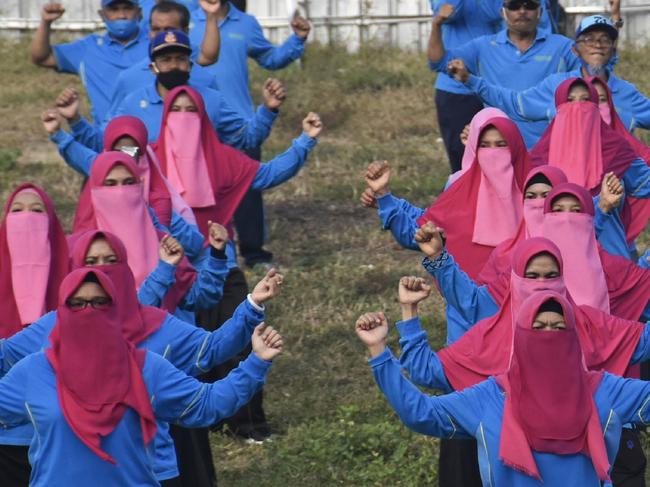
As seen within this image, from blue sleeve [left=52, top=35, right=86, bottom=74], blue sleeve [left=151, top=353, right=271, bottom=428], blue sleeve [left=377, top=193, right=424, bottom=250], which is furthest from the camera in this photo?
blue sleeve [left=52, top=35, right=86, bottom=74]

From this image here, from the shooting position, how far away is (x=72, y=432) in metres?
6.59

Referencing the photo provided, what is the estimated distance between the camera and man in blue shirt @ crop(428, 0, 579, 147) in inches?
438

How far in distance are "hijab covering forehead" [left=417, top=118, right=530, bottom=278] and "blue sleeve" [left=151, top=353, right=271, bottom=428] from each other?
2.21m

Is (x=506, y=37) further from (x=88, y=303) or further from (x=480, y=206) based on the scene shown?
(x=88, y=303)

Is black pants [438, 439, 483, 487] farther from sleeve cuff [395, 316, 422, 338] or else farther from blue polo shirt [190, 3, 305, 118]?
blue polo shirt [190, 3, 305, 118]

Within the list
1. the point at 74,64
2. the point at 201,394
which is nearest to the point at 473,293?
the point at 201,394

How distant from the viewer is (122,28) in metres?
11.8

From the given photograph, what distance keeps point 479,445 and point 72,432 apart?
141 centimetres

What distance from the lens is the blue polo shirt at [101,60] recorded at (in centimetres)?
1173

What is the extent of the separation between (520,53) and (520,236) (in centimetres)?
299

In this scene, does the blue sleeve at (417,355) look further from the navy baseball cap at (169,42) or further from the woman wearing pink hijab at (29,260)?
the navy baseball cap at (169,42)

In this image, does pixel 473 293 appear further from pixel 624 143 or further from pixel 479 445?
pixel 624 143

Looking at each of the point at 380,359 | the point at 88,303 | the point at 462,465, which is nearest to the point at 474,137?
the point at 462,465

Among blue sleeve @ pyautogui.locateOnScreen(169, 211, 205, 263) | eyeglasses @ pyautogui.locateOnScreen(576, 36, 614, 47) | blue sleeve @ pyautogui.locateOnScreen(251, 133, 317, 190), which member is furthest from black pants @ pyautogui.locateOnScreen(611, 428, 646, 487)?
eyeglasses @ pyautogui.locateOnScreen(576, 36, 614, 47)
